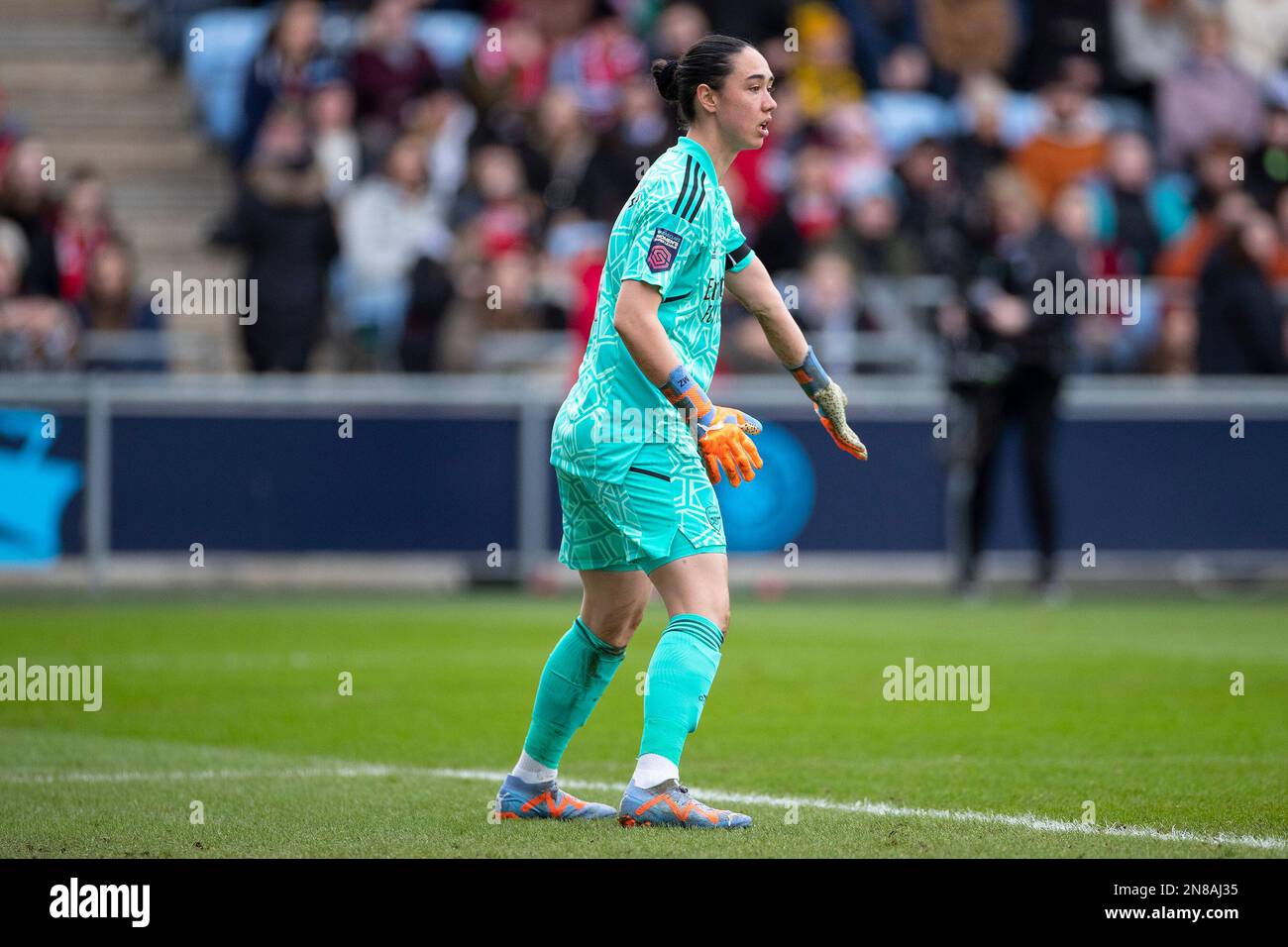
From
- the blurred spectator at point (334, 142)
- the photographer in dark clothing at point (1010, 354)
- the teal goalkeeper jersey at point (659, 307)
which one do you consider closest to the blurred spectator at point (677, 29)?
the blurred spectator at point (334, 142)

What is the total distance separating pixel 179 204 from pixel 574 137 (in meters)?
4.77

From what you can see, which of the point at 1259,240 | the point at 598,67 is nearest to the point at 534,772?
the point at 1259,240

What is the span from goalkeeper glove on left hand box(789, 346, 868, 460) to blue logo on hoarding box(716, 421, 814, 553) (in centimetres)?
949

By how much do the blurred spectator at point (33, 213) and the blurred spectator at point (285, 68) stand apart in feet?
7.52

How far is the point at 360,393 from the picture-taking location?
1678cm

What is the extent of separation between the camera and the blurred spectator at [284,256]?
58.4 ft

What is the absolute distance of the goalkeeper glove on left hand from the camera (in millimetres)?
7055

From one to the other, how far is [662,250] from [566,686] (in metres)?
1.47

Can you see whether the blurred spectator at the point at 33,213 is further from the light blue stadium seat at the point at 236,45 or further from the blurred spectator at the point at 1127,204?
the blurred spectator at the point at 1127,204

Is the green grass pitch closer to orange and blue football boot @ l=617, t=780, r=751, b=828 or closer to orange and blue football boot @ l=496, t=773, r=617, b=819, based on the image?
orange and blue football boot @ l=617, t=780, r=751, b=828

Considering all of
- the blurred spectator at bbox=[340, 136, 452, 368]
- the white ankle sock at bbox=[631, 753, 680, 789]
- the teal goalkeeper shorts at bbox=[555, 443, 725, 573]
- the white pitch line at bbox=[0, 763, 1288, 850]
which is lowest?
the white pitch line at bbox=[0, 763, 1288, 850]

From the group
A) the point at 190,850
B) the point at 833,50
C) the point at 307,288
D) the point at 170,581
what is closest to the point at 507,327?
the point at 307,288

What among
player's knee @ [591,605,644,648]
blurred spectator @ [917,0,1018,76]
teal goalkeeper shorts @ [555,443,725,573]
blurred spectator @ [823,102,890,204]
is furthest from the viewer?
blurred spectator @ [917,0,1018,76]

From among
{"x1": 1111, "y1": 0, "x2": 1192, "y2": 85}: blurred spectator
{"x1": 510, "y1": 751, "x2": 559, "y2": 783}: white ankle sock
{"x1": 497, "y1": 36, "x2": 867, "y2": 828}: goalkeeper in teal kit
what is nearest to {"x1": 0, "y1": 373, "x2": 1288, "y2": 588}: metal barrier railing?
{"x1": 1111, "y1": 0, "x2": 1192, "y2": 85}: blurred spectator
